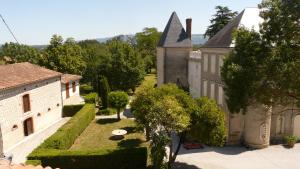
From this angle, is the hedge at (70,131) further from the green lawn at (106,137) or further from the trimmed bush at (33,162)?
the trimmed bush at (33,162)

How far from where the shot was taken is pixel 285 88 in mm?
15961

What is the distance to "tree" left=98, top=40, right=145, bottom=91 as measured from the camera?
49.6 metres

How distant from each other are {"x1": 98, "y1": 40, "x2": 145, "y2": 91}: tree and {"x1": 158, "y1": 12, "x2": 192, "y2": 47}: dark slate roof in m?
12.2

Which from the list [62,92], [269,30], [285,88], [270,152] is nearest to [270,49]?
[269,30]

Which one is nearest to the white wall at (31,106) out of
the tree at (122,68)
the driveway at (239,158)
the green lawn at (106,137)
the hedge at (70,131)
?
the hedge at (70,131)

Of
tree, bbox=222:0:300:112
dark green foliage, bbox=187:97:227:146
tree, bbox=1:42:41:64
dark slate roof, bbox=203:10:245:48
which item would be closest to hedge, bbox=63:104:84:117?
dark slate roof, bbox=203:10:245:48

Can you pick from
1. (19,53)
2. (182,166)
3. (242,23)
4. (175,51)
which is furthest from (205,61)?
(19,53)

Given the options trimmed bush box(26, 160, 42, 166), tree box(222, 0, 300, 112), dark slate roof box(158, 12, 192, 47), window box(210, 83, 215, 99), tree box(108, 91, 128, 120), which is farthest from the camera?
dark slate roof box(158, 12, 192, 47)

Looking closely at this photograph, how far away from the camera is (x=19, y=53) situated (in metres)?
67.4

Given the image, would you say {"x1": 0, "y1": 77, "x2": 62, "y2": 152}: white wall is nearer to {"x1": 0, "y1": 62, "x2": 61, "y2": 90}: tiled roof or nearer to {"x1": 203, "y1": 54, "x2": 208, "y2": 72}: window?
{"x1": 0, "y1": 62, "x2": 61, "y2": 90}: tiled roof

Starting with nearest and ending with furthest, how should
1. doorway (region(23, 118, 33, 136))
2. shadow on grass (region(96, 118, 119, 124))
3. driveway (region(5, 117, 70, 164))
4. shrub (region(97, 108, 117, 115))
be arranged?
driveway (region(5, 117, 70, 164)), doorway (region(23, 118, 33, 136)), shadow on grass (region(96, 118, 119, 124)), shrub (region(97, 108, 117, 115))

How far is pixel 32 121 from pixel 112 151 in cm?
1355

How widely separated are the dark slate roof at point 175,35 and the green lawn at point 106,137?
11991 millimetres

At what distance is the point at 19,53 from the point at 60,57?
78.1 feet
